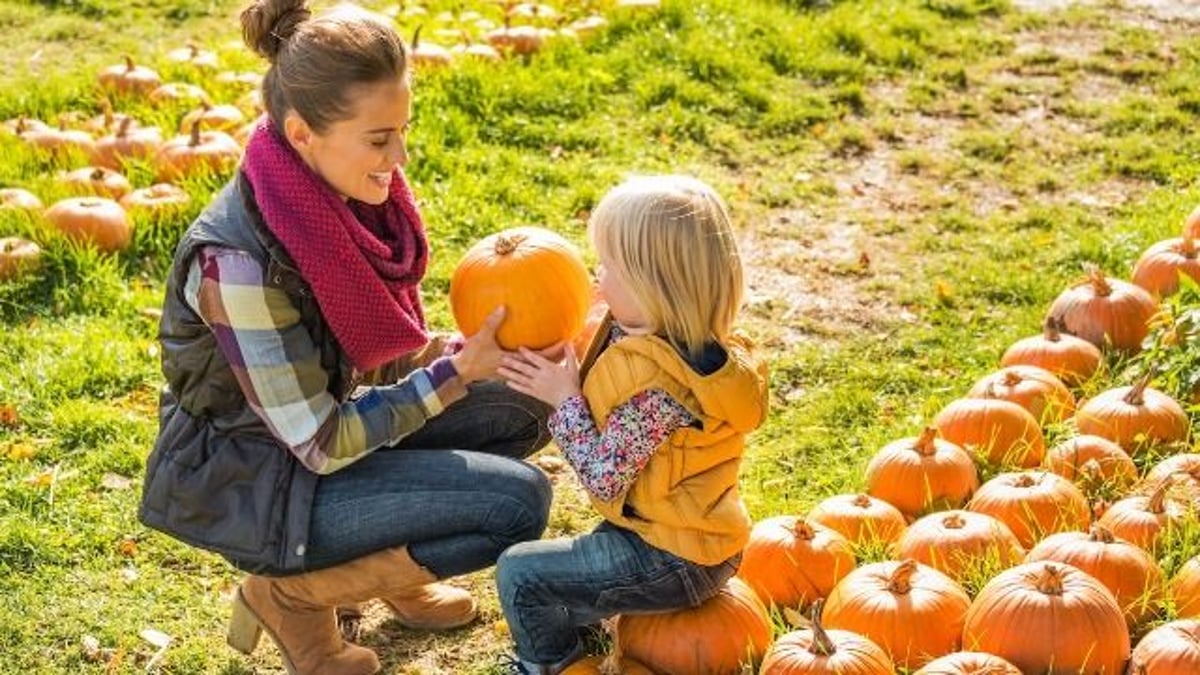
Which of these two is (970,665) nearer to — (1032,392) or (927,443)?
(927,443)

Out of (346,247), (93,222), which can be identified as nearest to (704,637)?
(346,247)

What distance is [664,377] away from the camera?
3.87 meters

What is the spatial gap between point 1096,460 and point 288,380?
2.31 metres

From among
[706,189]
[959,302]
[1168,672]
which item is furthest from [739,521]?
[959,302]

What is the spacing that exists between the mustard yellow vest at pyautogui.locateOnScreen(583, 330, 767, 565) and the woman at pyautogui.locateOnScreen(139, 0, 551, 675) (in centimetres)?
40

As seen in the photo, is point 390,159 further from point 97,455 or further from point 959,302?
point 959,302

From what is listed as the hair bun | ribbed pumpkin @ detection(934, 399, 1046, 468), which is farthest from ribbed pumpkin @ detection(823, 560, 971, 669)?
the hair bun

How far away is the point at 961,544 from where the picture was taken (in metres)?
4.41

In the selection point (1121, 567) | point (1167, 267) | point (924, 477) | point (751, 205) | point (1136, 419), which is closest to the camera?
point (1121, 567)

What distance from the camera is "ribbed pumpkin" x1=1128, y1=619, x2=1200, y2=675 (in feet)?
12.6

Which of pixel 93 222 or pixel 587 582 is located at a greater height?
pixel 587 582

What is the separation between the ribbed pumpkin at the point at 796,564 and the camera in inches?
174

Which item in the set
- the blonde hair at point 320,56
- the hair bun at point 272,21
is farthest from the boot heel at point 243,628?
the hair bun at point 272,21

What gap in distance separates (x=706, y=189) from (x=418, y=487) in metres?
1.04
